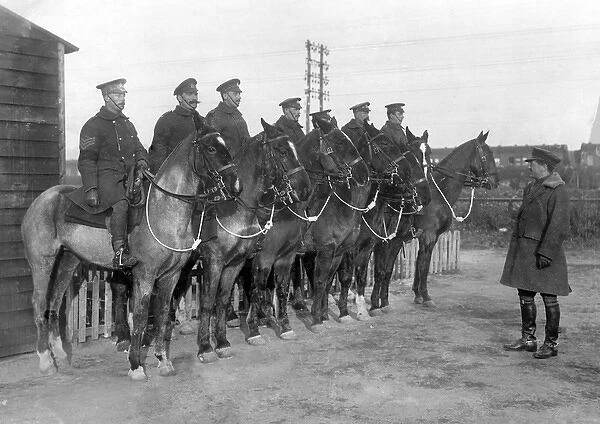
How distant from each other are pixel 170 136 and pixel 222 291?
6.77ft

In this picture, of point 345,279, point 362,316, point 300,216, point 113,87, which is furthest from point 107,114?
point 362,316

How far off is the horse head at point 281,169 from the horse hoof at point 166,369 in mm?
2256

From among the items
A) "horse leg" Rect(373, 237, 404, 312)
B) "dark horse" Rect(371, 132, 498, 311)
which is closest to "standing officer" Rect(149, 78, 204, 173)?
"horse leg" Rect(373, 237, 404, 312)

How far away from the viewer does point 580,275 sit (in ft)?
46.8

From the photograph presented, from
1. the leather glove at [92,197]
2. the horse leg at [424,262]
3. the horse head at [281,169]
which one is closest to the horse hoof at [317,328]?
the horse head at [281,169]

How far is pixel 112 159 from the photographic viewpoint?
654cm

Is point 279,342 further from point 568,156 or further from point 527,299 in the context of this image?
point 568,156

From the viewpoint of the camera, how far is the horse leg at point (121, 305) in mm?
7718

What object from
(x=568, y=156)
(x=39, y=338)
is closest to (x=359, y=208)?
(x=39, y=338)

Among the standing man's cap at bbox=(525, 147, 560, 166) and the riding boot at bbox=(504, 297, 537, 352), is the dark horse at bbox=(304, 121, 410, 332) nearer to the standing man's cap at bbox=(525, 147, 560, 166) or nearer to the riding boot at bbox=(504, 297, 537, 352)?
the standing man's cap at bbox=(525, 147, 560, 166)

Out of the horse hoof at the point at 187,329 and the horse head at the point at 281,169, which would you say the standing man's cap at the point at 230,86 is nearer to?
the horse head at the point at 281,169

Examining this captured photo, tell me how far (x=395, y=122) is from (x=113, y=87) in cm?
556

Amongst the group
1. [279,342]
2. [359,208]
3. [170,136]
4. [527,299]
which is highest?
[170,136]

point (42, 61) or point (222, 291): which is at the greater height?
point (42, 61)
